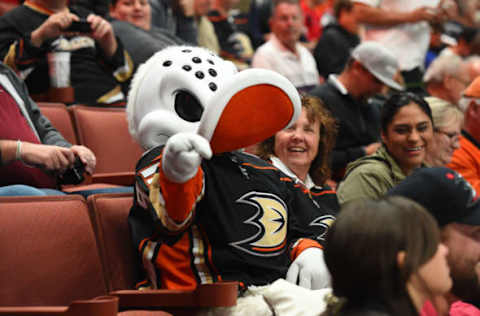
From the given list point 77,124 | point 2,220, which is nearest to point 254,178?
point 2,220

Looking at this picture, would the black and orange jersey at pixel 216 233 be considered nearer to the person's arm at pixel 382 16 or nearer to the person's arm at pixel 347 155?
the person's arm at pixel 347 155

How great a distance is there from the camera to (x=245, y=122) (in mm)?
1845

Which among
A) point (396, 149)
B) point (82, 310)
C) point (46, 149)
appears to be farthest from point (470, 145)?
point (82, 310)

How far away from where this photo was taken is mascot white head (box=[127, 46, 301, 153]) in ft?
5.88

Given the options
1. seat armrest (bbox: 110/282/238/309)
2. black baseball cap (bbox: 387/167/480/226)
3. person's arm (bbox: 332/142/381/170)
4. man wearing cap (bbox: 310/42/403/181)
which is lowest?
person's arm (bbox: 332/142/381/170)

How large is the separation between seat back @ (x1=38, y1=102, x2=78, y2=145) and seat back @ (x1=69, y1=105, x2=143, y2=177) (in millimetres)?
40

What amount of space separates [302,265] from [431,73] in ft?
9.60

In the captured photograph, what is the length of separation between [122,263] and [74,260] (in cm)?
17

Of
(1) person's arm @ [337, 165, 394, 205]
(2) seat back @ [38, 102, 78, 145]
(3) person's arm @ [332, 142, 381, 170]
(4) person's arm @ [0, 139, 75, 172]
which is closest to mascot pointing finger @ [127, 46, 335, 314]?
(4) person's arm @ [0, 139, 75, 172]

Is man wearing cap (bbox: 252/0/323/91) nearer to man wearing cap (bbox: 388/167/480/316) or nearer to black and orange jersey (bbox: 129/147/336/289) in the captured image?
black and orange jersey (bbox: 129/147/336/289)

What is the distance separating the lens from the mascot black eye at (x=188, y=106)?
209 cm

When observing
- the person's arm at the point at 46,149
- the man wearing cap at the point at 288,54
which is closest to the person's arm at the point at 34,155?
the person's arm at the point at 46,149

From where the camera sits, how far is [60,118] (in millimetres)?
2941

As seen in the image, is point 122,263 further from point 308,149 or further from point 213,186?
point 308,149
